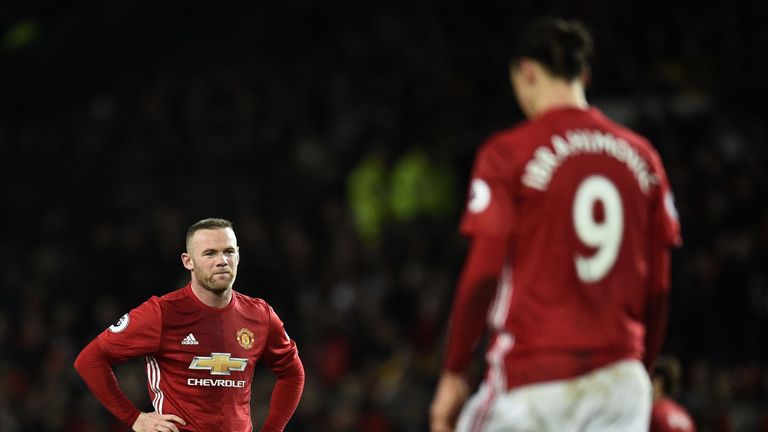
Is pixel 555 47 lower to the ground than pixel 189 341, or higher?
higher

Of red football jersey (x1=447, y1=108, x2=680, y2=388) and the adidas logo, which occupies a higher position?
red football jersey (x1=447, y1=108, x2=680, y2=388)

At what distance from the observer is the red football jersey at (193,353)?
5.67 metres

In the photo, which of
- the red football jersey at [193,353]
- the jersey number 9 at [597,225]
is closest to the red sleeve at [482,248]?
the jersey number 9 at [597,225]

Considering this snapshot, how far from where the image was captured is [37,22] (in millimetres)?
16953

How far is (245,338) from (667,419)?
259cm

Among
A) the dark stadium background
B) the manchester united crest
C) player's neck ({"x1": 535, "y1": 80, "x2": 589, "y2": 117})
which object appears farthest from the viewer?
the dark stadium background

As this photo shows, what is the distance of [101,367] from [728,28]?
1070 centimetres

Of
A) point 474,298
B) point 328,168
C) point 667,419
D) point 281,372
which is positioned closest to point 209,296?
point 281,372

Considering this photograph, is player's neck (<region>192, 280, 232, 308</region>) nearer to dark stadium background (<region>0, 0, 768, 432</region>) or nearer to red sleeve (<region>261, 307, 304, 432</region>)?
red sleeve (<region>261, 307, 304, 432</region>)

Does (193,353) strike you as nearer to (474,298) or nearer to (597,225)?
(474,298)

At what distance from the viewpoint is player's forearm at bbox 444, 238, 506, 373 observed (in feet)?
12.1

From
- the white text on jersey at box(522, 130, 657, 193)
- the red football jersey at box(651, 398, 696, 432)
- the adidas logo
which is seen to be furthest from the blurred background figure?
the white text on jersey at box(522, 130, 657, 193)

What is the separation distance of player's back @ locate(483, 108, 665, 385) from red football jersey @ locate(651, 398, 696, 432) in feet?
10.9

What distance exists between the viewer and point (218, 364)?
18.9ft
